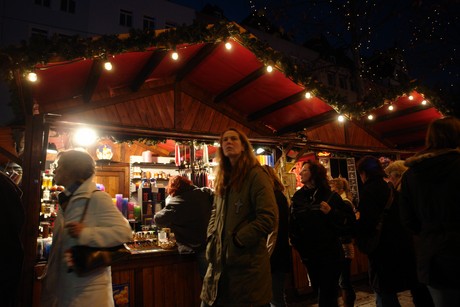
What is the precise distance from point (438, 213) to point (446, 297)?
0.60m

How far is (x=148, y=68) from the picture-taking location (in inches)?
247

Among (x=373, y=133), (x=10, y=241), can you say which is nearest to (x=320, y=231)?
(x=10, y=241)

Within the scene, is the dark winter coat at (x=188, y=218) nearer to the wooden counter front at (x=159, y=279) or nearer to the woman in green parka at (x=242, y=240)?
the wooden counter front at (x=159, y=279)

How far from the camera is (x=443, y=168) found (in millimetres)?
2592

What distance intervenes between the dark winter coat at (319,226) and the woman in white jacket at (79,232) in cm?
218

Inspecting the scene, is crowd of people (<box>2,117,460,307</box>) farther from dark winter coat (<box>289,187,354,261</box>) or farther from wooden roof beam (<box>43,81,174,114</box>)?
wooden roof beam (<box>43,81,174,114</box>)

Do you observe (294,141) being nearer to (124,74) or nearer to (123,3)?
(124,74)

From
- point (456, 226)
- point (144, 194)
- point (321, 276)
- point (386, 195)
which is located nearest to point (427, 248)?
point (456, 226)

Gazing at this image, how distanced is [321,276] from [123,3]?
26653 millimetres

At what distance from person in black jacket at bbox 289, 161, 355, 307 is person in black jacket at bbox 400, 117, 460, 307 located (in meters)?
1.02

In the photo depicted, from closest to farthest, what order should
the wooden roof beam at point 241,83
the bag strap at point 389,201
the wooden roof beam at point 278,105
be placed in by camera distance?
the bag strap at point 389,201 < the wooden roof beam at point 241,83 < the wooden roof beam at point 278,105

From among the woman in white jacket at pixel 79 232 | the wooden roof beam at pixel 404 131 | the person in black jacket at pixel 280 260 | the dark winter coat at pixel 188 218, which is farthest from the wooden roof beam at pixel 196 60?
the wooden roof beam at pixel 404 131

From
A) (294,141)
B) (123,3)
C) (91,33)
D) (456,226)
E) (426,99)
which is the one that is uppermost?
(123,3)

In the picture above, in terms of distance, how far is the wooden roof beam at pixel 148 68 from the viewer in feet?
18.8
